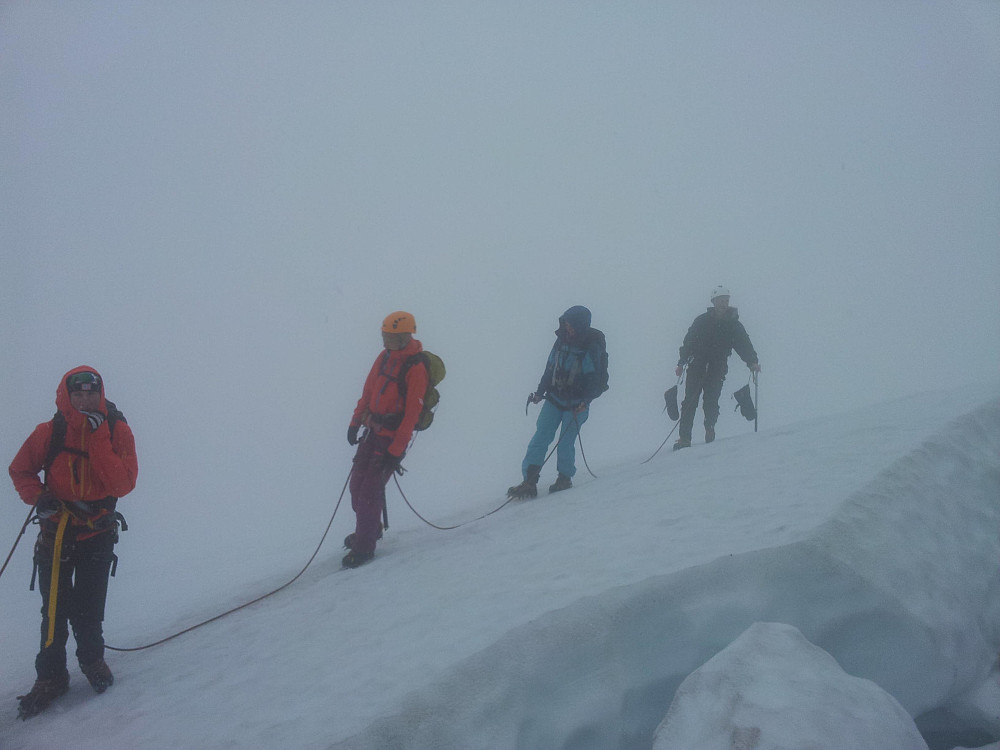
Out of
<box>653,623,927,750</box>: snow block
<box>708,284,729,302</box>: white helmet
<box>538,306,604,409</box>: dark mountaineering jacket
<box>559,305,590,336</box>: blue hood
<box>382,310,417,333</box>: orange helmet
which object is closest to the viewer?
<box>653,623,927,750</box>: snow block

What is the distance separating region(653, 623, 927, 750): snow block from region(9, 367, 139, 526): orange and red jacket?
3.42m

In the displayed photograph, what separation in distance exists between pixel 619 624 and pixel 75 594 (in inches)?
130

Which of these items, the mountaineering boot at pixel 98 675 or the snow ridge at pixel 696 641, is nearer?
the snow ridge at pixel 696 641

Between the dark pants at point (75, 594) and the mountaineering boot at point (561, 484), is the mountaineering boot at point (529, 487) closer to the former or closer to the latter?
the mountaineering boot at point (561, 484)

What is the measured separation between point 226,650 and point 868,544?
Result: 3846mm

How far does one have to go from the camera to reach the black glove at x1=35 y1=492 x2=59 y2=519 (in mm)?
4090

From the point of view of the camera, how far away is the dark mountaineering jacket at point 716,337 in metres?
8.16

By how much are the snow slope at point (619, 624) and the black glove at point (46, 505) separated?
3.73ft

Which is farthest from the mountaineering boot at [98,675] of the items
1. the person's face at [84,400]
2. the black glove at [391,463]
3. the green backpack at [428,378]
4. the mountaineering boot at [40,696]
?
Answer: the green backpack at [428,378]

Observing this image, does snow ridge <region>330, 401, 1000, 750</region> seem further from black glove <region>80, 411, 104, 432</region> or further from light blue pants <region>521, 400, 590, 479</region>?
light blue pants <region>521, 400, 590, 479</region>

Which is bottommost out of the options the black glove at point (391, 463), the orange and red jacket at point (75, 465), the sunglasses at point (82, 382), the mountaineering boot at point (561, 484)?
the mountaineering boot at point (561, 484)

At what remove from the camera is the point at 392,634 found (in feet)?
12.5

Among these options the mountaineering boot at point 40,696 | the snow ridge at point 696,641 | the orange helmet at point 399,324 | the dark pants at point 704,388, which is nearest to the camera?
the snow ridge at point 696,641

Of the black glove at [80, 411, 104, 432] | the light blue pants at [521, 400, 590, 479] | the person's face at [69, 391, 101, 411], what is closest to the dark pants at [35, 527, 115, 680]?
the black glove at [80, 411, 104, 432]
